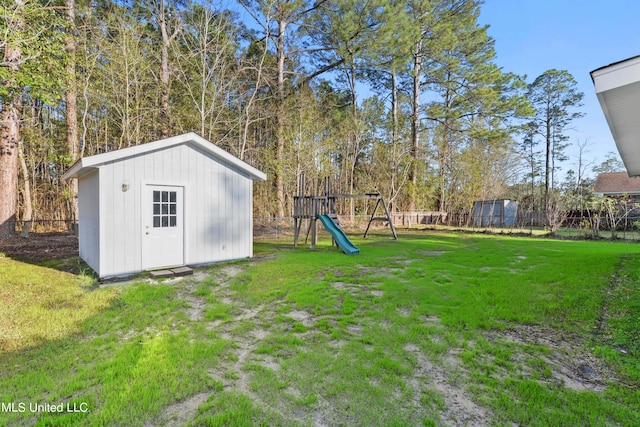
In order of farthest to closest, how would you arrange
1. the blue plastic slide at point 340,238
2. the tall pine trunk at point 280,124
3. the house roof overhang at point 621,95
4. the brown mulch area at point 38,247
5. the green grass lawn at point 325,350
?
the tall pine trunk at point 280,124
the blue plastic slide at point 340,238
the brown mulch area at point 38,247
the house roof overhang at point 621,95
the green grass lawn at point 325,350

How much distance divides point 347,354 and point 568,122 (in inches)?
1160

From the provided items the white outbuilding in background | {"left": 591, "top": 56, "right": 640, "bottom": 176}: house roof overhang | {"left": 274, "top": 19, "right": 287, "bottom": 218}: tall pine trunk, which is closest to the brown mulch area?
{"left": 274, "top": 19, "right": 287, "bottom": 218}: tall pine trunk

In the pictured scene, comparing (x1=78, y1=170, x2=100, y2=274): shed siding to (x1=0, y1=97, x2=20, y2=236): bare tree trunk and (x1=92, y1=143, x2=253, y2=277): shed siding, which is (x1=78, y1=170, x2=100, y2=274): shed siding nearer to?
(x1=92, y1=143, x2=253, y2=277): shed siding

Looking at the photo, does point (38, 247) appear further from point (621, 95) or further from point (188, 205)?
point (621, 95)

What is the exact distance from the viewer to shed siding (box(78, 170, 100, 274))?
5.52 m

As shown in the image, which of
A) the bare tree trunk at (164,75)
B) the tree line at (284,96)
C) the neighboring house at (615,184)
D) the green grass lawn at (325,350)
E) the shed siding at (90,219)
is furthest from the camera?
the neighboring house at (615,184)

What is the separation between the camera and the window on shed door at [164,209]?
5.88 metres

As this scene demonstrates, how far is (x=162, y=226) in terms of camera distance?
19.6ft

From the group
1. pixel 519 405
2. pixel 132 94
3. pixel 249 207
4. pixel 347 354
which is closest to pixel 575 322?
pixel 519 405

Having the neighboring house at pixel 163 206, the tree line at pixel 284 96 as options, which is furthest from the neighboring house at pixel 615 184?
the neighboring house at pixel 163 206

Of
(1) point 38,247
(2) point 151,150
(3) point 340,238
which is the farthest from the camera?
(3) point 340,238

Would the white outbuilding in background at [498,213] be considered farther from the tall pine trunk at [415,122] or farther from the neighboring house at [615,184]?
the neighboring house at [615,184]

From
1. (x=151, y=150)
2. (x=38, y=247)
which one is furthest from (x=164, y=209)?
(x=38, y=247)

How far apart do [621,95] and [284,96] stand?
13272 millimetres
